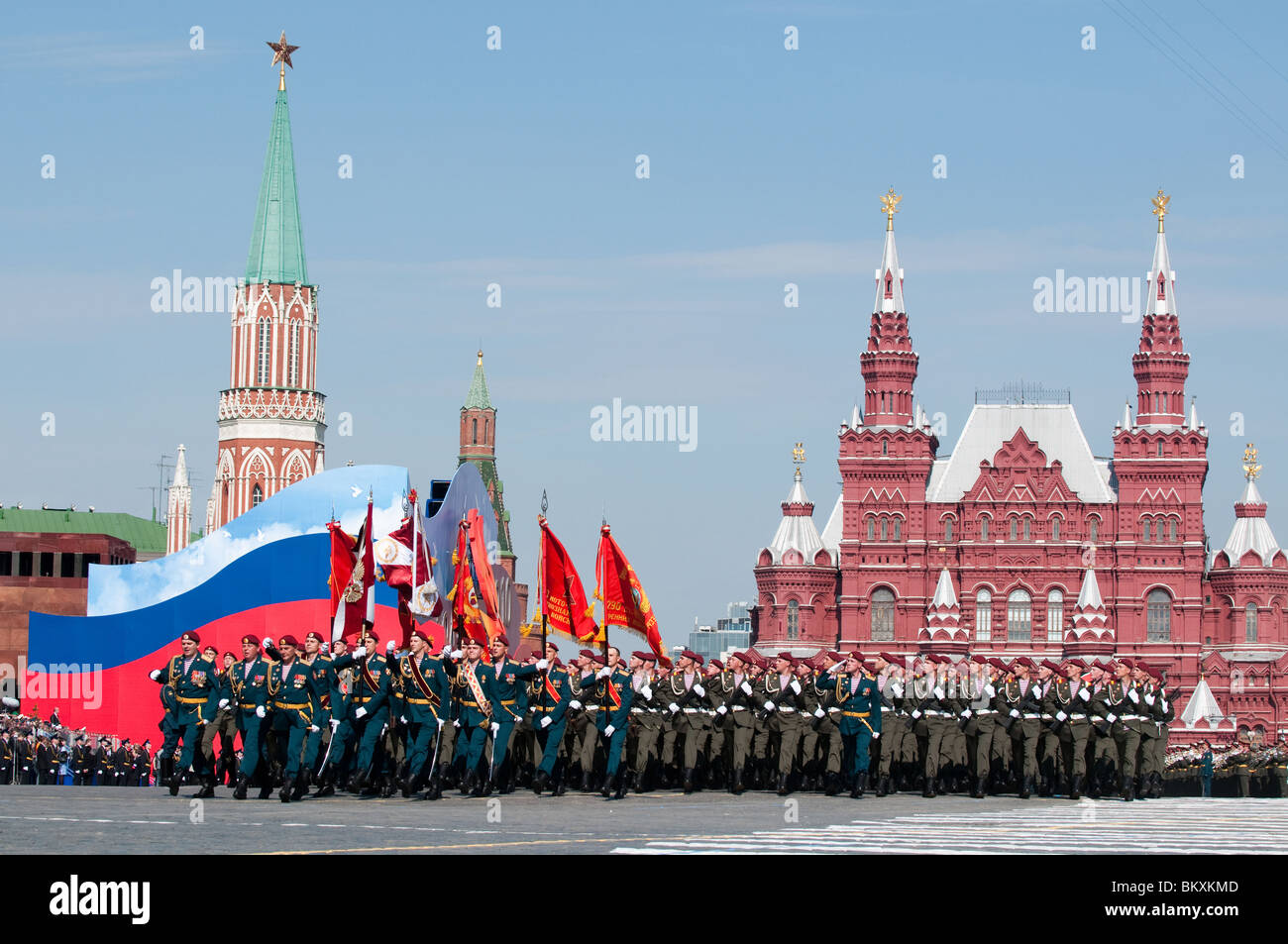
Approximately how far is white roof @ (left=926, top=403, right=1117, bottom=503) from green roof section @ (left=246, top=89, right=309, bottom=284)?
112 ft

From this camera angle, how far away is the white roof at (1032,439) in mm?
96000

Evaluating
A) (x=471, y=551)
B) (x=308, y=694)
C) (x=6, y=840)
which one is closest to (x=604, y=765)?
(x=308, y=694)

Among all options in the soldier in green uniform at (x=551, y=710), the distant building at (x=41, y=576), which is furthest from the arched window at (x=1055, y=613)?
the soldier in green uniform at (x=551, y=710)

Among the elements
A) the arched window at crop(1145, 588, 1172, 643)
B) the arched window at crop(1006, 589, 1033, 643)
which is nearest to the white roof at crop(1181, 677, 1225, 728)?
the arched window at crop(1145, 588, 1172, 643)

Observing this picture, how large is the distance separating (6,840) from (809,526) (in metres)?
86.7

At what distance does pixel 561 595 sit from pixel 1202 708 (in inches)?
2572

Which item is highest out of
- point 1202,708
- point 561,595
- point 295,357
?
point 295,357

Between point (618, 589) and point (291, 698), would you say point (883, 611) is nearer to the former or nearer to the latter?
point (618, 589)

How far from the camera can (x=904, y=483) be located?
9531 centimetres

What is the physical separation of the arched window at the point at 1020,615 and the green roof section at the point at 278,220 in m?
38.8

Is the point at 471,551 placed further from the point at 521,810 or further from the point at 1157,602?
the point at 1157,602

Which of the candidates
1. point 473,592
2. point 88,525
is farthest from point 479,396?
point 473,592

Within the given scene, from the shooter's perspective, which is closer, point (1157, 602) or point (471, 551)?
point (471, 551)

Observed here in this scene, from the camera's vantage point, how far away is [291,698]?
1955cm
